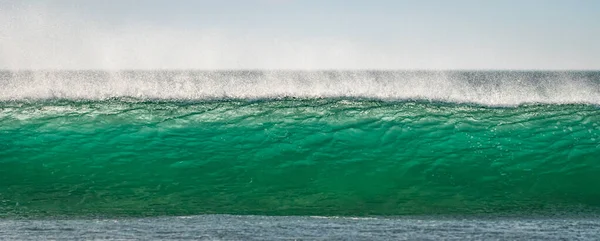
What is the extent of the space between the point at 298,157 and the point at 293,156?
74 mm

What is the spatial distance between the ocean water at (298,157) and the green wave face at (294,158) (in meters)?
0.03

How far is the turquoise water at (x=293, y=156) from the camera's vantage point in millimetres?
7355

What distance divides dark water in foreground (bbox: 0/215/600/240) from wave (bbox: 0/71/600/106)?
7.87m

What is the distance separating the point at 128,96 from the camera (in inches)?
515

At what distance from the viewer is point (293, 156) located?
927 centimetres

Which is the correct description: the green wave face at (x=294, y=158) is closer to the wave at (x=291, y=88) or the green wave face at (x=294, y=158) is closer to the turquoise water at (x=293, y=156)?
the turquoise water at (x=293, y=156)

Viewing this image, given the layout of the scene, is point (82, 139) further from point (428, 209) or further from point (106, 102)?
point (428, 209)

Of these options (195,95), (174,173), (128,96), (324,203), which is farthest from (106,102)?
(324,203)

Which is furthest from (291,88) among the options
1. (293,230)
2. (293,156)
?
(293,230)

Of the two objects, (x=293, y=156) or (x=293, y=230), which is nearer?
(x=293, y=230)

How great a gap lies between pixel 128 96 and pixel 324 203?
7.02 meters

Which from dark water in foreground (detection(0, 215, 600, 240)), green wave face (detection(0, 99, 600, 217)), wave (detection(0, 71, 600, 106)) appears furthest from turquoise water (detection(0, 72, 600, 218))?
dark water in foreground (detection(0, 215, 600, 240))

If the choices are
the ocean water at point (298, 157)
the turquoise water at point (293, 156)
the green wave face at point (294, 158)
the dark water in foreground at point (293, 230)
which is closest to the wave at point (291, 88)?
the ocean water at point (298, 157)

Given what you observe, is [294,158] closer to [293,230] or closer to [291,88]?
[293,230]
